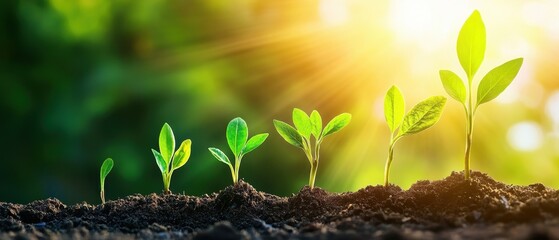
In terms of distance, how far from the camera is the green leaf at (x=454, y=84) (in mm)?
1695

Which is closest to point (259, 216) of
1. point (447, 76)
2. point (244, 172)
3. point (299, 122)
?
point (299, 122)

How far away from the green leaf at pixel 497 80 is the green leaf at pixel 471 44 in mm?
52

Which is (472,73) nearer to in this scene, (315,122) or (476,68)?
(476,68)

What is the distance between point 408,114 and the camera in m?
1.79

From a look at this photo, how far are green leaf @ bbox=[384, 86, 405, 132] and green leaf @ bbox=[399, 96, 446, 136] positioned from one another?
38 mm

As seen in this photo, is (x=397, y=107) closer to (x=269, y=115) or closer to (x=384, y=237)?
(x=384, y=237)

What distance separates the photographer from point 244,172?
168 inches

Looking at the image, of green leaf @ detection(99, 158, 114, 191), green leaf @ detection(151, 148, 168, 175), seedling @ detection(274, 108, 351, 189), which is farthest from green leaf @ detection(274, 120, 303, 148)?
green leaf @ detection(99, 158, 114, 191)

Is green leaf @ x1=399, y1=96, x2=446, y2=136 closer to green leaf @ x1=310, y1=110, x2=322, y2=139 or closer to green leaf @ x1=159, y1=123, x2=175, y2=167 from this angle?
green leaf @ x1=310, y1=110, x2=322, y2=139

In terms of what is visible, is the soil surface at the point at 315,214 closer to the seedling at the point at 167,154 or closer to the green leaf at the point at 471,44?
the seedling at the point at 167,154

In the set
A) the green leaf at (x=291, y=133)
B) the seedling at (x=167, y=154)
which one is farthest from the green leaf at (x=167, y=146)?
the green leaf at (x=291, y=133)

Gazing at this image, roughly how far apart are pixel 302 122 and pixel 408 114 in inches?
15.2

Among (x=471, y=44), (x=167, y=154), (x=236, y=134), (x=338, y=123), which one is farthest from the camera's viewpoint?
(x=167, y=154)

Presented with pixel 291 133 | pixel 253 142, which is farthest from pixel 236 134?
pixel 291 133
